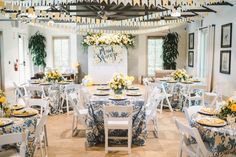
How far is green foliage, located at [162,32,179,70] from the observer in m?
12.8

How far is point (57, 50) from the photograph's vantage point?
1423 cm

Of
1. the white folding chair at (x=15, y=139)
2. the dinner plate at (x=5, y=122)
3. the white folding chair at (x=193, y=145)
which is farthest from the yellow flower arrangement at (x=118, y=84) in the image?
the white folding chair at (x=15, y=139)

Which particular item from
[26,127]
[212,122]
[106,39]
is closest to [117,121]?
[26,127]

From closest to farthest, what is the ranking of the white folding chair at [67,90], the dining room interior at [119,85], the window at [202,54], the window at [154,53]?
the dining room interior at [119,85] → the white folding chair at [67,90] → the window at [202,54] → the window at [154,53]

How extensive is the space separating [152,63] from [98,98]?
8940mm

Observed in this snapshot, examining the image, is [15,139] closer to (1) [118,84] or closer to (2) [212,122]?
(2) [212,122]

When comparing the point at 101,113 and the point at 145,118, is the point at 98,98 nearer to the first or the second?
the point at 101,113

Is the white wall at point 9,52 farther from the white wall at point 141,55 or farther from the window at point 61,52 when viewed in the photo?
the white wall at point 141,55

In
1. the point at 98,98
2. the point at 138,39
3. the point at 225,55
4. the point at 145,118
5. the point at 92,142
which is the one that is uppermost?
the point at 138,39

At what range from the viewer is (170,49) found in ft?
41.9

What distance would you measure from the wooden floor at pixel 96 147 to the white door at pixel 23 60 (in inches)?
287

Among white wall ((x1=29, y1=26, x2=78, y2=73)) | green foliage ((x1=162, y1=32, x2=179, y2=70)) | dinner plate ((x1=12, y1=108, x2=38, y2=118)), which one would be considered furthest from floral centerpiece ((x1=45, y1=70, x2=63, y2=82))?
green foliage ((x1=162, y1=32, x2=179, y2=70))

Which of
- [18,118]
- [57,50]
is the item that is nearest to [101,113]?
[18,118]

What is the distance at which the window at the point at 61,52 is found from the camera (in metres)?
14.2
